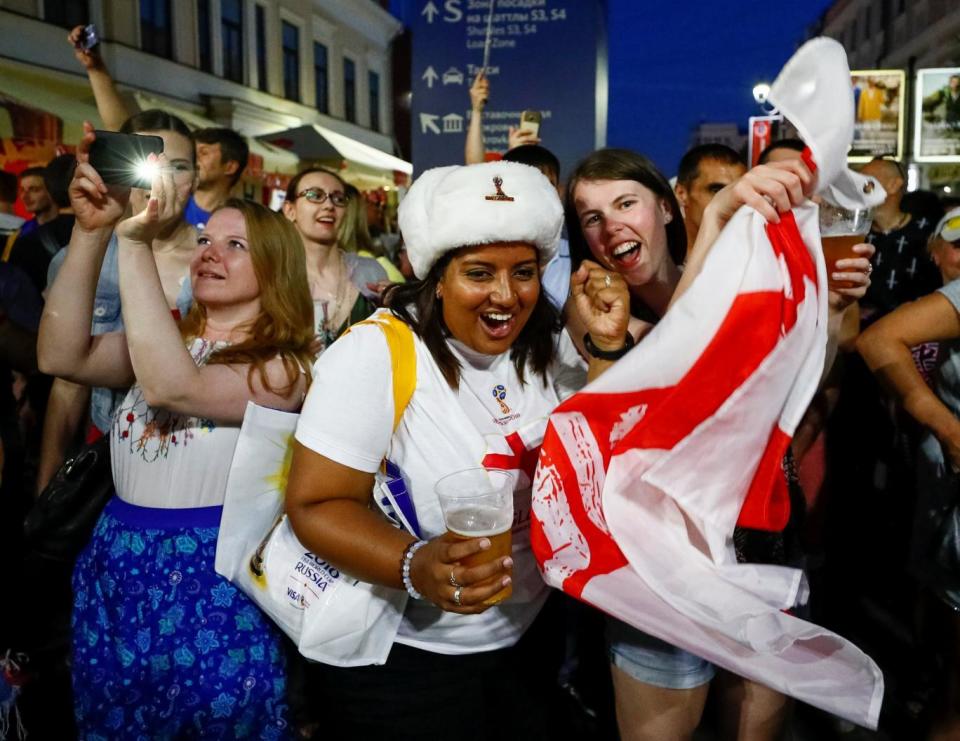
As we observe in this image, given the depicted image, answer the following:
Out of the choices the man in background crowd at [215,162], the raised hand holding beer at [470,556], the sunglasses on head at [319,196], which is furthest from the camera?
the man in background crowd at [215,162]

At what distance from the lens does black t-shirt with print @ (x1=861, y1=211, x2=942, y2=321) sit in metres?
4.93

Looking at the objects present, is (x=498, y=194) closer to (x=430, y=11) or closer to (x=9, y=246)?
(x=9, y=246)

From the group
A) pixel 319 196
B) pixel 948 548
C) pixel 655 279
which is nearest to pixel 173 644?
pixel 655 279

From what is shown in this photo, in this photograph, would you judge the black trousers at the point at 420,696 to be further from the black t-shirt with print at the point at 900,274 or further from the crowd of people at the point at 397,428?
the black t-shirt with print at the point at 900,274

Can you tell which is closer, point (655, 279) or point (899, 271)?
point (655, 279)

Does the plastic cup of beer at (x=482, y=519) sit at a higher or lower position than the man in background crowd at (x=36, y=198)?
lower

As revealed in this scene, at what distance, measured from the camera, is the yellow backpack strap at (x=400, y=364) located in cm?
188

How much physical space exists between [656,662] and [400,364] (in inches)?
38.7

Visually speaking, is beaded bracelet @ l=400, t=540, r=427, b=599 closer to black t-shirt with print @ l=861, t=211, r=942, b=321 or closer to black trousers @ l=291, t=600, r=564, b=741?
black trousers @ l=291, t=600, r=564, b=741

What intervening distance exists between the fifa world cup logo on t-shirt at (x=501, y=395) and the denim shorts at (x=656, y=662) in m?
0.63

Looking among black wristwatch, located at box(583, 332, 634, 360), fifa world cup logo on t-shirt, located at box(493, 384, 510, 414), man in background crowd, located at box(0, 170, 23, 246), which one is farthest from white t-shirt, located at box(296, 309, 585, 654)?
man in background crowd, located at box(0, 170, 23, 246)

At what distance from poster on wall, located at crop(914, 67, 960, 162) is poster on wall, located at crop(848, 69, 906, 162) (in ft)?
1.61

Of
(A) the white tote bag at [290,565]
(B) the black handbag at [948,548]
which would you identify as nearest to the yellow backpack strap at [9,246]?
(A) the white tote bag at [290,565]

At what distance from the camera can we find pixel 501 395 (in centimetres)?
209
